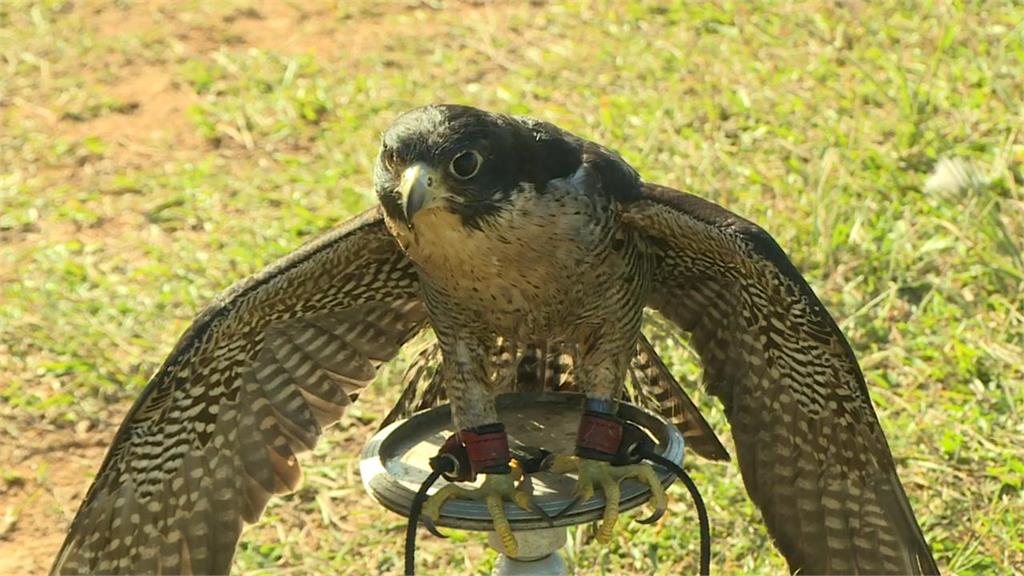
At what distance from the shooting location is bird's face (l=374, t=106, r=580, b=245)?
3711 millimetres

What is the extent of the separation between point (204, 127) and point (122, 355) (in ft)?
7.72

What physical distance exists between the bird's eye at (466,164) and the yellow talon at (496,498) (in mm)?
806

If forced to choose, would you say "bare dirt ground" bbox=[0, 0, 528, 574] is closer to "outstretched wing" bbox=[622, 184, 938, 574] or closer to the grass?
the grass

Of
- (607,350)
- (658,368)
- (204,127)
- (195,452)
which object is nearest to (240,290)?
(195,452)

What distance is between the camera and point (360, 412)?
20.2 feet

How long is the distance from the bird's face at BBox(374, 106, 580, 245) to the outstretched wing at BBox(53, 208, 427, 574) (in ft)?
1.54

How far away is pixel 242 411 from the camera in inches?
182

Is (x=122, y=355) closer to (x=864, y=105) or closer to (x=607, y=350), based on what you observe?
(x=607, y=350)

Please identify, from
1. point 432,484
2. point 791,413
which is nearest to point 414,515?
point 432,484

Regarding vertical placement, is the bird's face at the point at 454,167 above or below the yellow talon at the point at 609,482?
above

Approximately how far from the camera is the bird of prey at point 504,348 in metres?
3.91

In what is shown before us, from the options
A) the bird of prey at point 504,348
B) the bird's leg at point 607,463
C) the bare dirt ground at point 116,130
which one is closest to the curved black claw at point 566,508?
the bird's leg at point 607,463

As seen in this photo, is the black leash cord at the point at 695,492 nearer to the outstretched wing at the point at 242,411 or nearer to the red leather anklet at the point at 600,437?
the red leather anklet at the point at 600,437

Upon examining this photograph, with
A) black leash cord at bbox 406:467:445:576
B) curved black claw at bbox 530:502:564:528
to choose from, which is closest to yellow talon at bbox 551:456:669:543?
curved black claw at bbox 530:502:564:528
